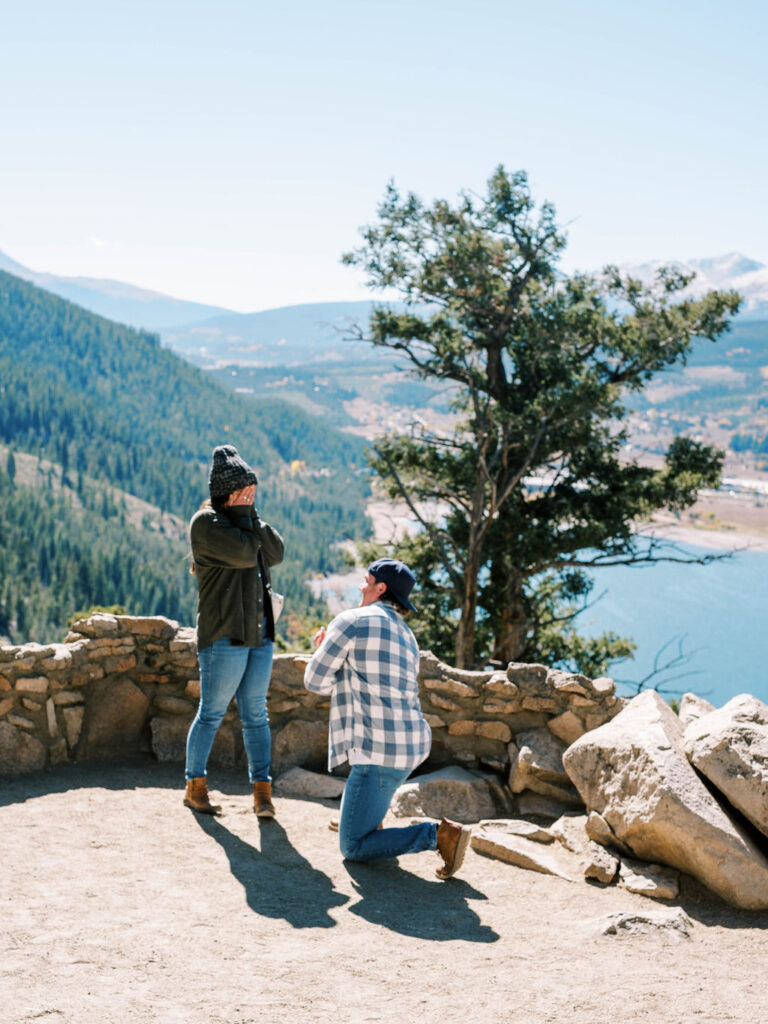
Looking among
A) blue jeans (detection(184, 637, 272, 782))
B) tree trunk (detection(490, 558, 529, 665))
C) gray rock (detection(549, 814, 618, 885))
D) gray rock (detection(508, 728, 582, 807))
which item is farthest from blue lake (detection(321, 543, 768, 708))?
blue jeans (detection(184, 637, 272, 782))

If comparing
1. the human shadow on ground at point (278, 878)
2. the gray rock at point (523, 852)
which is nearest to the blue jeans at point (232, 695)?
the human shadow on ground at point (278, 878)

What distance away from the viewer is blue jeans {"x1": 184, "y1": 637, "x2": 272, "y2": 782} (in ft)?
15.0

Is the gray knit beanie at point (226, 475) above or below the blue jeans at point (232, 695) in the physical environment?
above

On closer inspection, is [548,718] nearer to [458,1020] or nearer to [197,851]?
[197,851]

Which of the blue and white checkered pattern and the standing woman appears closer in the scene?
the blue and white checkered pattern

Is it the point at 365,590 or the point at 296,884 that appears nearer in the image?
the point at 296,884

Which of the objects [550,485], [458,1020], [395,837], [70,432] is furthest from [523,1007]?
[70,432]

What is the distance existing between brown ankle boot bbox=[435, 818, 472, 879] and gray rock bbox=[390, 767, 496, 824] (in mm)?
1101

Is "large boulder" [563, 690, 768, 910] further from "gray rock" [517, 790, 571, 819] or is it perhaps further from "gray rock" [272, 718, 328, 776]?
"gray rock" [272, 718, 328, 776]

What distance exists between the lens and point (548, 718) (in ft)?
18.5

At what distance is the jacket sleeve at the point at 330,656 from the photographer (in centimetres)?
408

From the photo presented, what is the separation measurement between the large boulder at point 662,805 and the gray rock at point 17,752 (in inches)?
129

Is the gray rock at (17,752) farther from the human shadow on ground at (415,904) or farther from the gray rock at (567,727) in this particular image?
the gray rock at (567,727)

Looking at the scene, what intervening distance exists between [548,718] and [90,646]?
121 inches
